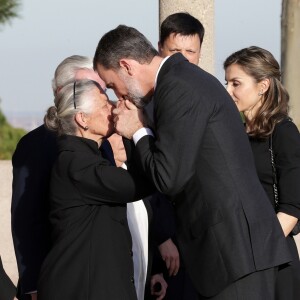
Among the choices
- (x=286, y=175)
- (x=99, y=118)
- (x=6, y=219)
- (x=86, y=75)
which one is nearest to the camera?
(x=99, y=118)

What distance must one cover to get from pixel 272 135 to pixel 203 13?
2.64 m

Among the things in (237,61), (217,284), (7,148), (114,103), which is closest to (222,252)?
(217,284)

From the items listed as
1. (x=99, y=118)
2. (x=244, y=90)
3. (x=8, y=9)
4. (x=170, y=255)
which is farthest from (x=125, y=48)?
(x=8, y=9)

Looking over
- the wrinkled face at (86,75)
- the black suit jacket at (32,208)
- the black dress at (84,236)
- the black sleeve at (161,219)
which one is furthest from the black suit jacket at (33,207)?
the black sleeve at (161,219)

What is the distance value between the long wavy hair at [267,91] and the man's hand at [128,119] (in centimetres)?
92

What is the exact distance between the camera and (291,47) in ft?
43.2

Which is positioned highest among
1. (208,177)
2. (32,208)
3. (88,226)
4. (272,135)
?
(208,177)

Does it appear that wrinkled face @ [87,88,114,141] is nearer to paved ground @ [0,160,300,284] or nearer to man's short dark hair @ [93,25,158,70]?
man's short dark hair @ [93,25,158,70]

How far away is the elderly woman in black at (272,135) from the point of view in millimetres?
5375

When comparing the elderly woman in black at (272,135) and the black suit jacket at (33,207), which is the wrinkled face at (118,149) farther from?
the elderly woman in black at (272,135)

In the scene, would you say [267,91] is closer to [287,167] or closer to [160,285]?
[287,167]

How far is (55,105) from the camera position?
520cm

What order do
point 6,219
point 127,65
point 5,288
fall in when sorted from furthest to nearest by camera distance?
1. point 6,219
2. point 5,288
3. point 127,65

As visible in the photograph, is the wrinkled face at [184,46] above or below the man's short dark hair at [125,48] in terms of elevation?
below
